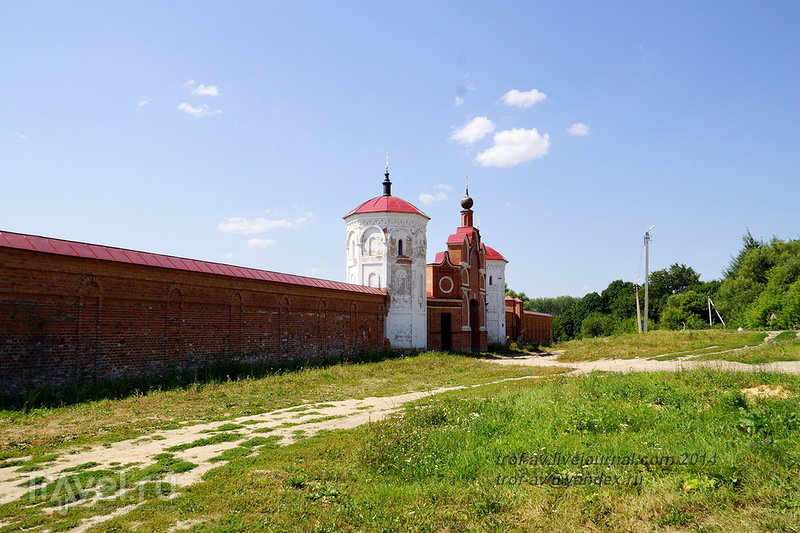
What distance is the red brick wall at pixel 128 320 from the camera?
10570 millimetres

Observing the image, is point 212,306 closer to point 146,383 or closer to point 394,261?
point 146,383

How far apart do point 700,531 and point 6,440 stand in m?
8.30

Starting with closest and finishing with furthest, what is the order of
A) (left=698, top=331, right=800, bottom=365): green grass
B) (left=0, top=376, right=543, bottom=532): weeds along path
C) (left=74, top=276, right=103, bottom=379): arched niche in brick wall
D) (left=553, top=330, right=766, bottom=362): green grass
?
(left=0, top=376, right=543, bottom=532): weeds along path
(left=74, top=276, right=103, bottom=379): arched niche in brick wall
(left=698, top=331, right=800, bottom=365): green grass
(left=553, top=330, right=766, bottom=362): green grass

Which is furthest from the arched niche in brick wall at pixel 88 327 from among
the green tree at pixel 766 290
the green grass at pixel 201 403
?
the green tree at pixel 766 290

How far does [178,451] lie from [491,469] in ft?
13.5

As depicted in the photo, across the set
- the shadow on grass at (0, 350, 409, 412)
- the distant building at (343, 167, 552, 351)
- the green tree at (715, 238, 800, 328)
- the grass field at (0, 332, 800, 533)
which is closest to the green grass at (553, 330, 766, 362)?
the distant building at (343, 167, 552, 351)

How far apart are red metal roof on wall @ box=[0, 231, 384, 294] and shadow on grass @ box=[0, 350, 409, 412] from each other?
2695 mm

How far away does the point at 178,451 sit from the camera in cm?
704

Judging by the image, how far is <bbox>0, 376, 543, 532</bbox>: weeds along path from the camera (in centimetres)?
546

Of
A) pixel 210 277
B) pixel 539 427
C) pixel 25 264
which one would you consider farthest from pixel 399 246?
pixel 539 427

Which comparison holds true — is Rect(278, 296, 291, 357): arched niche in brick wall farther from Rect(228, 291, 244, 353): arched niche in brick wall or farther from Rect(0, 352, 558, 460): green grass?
Rect(228, 291, 244, 353): arched niche in brick wall

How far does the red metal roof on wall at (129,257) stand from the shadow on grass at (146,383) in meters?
2.69

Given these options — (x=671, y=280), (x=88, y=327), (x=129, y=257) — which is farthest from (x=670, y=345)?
(x=671, y=280)

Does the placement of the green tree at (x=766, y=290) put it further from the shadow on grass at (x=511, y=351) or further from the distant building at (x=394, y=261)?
the distant building at (x=394, y=261)
